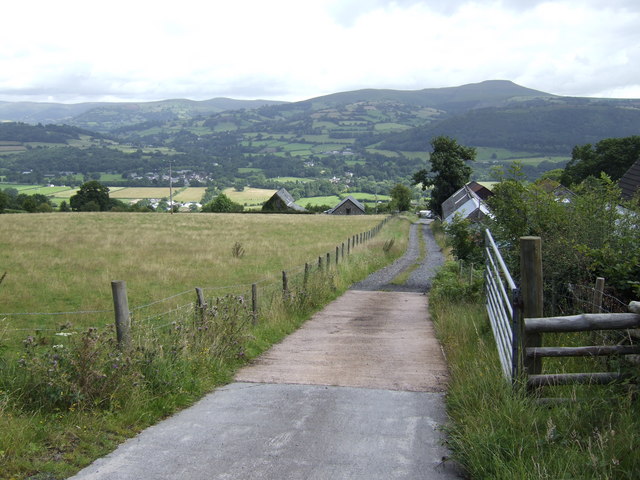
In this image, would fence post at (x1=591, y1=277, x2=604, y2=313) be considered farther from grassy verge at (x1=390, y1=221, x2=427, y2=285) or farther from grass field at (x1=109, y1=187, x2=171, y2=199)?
grass field at (x1=109, y1=187, x2=171, y2=199)

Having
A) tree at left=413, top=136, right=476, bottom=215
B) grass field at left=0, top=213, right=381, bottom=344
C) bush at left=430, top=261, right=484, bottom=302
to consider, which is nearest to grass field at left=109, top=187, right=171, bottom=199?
tree at left=413, top=136, right=476, bottom=215

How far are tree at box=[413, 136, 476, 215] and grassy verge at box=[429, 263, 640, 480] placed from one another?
67560 millimetres

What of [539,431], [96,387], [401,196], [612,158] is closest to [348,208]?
[401,196]

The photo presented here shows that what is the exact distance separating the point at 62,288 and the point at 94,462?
47.1ft

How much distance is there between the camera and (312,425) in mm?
5434

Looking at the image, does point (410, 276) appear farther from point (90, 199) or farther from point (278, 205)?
point (278, 205)

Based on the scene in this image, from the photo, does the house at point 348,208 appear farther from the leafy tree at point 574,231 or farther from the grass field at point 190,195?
the leafy tree at point 574,231

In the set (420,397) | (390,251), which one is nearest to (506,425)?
(420,397)

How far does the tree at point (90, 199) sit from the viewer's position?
89.5 meters

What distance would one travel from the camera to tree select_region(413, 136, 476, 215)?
7156 cm

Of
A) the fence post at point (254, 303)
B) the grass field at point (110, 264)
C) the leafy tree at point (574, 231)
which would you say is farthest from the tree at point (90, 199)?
the leafy tree at point (574, 231)

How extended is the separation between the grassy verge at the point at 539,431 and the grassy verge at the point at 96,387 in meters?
2.86

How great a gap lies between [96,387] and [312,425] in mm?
2100

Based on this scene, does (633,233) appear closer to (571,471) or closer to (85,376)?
(571,471)
